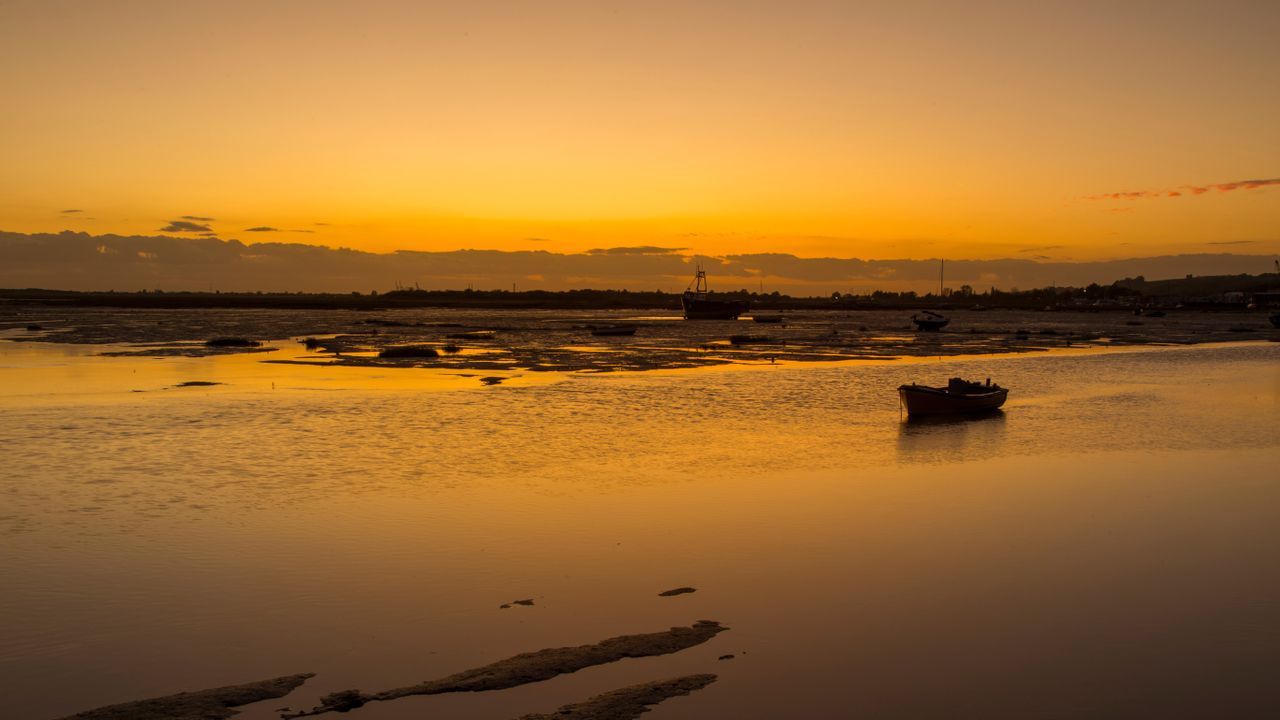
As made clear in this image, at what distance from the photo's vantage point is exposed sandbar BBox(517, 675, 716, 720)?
712 centimetres

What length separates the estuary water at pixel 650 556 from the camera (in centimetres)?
813

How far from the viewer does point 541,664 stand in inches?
322

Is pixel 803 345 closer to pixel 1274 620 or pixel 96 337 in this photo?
pixel 96 337

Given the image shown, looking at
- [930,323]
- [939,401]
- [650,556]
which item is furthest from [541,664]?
[930,323]

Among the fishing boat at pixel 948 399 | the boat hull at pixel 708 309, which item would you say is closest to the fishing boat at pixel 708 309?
the boat hull at pixel 708 309

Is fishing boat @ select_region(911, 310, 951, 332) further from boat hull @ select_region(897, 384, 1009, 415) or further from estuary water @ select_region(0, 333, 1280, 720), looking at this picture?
estuary water @ select_region(0, 333, 1280, 720)

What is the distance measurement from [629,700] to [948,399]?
2184 cm

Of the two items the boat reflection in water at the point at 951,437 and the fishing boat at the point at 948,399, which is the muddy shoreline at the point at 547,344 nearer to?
the fishing boat at the point at 948,399

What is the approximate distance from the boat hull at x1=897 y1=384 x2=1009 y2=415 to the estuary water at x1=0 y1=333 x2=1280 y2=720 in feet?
3.43

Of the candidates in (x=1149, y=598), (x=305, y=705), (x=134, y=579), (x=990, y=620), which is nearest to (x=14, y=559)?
(x=134, y=579)

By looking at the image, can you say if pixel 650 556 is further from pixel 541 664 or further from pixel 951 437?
pixel 951 437

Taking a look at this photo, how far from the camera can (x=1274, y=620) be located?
9852 mm

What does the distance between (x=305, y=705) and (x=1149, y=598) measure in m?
9.15

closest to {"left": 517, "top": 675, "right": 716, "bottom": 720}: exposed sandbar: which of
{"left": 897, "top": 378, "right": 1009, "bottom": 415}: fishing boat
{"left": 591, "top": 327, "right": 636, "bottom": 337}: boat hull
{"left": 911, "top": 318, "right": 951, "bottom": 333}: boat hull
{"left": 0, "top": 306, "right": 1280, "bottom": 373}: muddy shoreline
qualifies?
{"left": 897, "top": 378, "right": 1009, "bottom": 415}: fishing boat
